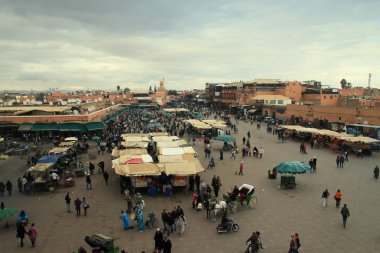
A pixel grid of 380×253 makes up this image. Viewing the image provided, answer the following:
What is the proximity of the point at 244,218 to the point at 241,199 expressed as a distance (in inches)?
50.7

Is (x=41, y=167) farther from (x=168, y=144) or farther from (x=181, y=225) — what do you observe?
(x=181, y=225)

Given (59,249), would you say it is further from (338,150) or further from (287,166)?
(338,150)

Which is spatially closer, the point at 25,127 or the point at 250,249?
the point at 250,249

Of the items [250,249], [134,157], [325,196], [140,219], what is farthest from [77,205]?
[325,196]

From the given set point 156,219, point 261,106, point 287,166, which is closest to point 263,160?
Result: point 287,166

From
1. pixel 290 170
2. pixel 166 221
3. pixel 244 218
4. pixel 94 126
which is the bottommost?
pixel 244 218

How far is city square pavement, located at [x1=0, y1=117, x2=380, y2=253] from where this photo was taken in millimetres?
11430

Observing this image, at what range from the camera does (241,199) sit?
1497 cm

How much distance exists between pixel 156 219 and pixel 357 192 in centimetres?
1065

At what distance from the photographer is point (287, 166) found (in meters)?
17.6

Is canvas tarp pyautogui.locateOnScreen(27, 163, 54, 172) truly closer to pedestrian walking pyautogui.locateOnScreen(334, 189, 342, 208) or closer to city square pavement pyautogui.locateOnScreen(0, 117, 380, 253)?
city square pavement pyautogui.locateOnScreen(0, 117, 380, 253)

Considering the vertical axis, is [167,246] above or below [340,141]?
below

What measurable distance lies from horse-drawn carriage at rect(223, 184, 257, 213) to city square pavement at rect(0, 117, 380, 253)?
30cm

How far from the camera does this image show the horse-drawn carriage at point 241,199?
1449 centimetres
